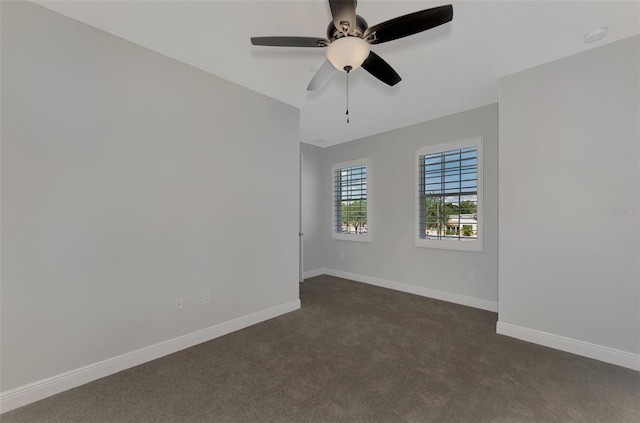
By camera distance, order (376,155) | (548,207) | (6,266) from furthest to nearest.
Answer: (376,155) → (548,207) → (6,266)

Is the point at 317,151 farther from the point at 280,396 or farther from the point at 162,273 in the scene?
the point at 280,396

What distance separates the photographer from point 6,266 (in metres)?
1.70

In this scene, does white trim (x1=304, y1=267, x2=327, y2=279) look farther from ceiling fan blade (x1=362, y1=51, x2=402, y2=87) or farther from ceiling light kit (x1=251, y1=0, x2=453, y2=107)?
ceiling light kit (x1=251, y1=0, x2=453, y2=107)

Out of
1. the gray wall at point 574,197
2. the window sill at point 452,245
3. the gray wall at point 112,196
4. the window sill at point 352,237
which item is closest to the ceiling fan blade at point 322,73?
the gray wall at point 112,196

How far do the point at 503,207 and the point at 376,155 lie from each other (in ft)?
7.66

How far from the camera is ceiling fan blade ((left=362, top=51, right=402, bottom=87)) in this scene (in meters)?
1.88

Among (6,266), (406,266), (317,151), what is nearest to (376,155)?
(317,151)

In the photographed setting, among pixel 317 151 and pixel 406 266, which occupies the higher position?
pixel 317 151

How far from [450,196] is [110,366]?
4.19 meters

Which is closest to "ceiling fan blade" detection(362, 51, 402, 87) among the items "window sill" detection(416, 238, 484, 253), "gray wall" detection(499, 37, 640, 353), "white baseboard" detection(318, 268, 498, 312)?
"gray wall" detection(499, 37, 640, 353)

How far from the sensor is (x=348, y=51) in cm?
165

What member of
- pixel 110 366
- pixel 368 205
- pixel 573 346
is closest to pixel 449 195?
pixel 368 205

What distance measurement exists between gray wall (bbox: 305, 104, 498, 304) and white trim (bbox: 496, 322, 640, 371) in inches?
31.0

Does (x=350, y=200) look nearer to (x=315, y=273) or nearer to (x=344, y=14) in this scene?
(x=315, y=273)
